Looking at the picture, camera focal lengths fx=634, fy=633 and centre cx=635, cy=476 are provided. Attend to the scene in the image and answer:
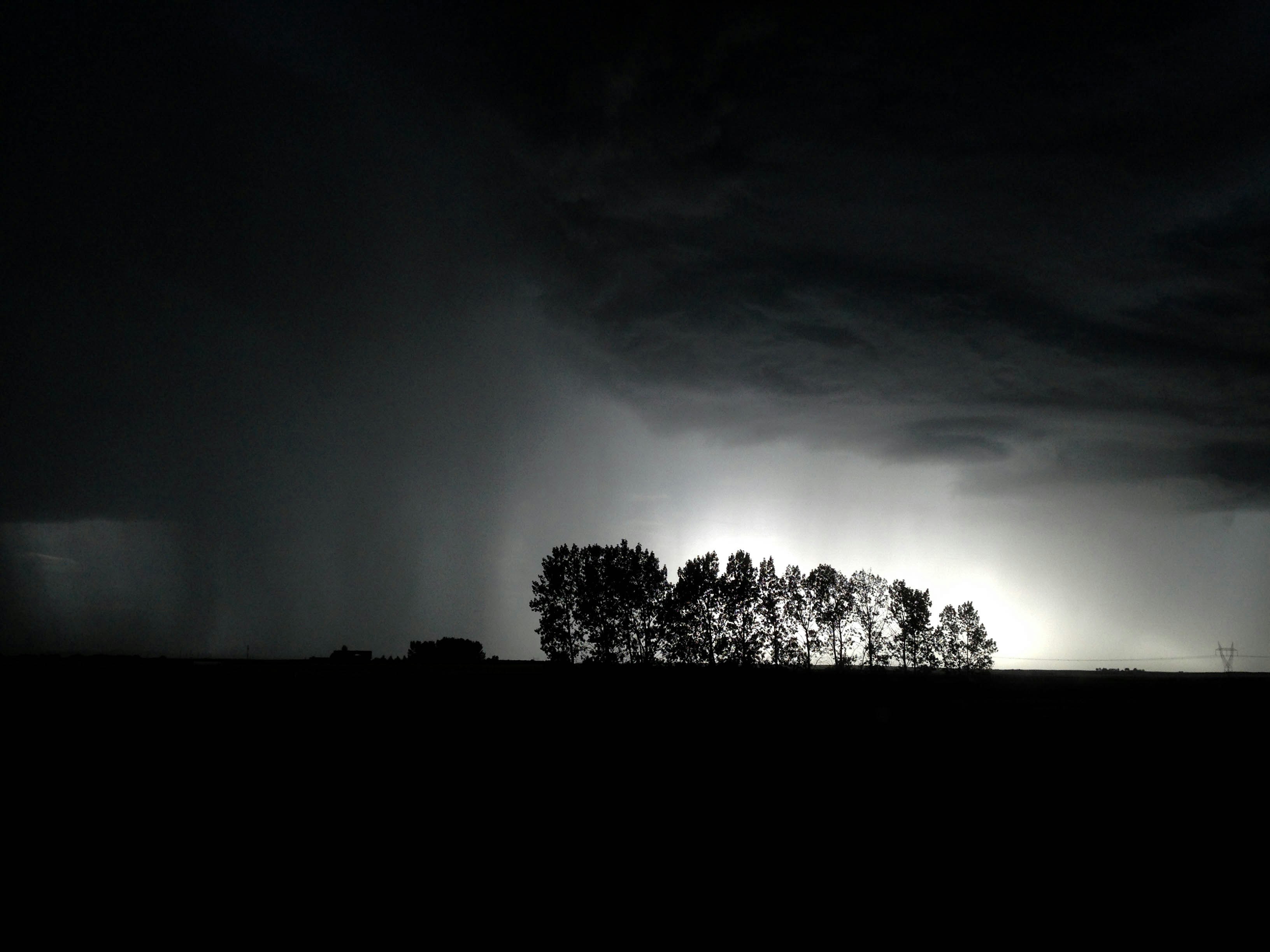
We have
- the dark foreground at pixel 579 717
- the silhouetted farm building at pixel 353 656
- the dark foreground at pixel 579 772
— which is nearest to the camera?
the dark foreground at pixel 579 772

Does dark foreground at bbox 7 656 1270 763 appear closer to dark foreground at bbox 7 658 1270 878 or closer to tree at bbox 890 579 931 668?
dark foreground at bbox 7 658 1270 878

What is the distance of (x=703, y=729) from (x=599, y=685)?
590 centimetres

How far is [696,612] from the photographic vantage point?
3794 inches

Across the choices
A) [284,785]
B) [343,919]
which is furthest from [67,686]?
[343,919]

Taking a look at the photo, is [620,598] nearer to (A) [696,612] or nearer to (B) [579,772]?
(A) [696,612]

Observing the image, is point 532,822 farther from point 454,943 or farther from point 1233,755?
point 1233,755

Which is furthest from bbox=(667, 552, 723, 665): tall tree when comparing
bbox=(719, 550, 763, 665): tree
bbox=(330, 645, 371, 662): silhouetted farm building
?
bbox=(330, 645, 371, 662): silhouetted farm building

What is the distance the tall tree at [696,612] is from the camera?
94.6 m

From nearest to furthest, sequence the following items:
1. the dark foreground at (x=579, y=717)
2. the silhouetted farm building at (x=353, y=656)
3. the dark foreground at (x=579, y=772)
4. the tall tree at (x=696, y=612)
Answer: the dark foreground at (x=579, y=772), the dark foreground at (x=579, y=717), the silhouetted farm building at (x=353, y=656), the tall tree at (x=696, y=612)

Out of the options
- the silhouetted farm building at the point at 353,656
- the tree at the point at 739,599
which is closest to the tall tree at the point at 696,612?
the tree at the point at 739,599

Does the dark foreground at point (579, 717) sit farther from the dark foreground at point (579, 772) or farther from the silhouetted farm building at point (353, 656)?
the silhouetted farm building at point (353, 656)

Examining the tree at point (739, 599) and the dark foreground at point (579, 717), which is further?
the tree at point (739, 599)

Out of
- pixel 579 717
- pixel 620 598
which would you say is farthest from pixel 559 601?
pixel 579 717

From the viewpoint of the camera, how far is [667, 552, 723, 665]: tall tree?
94.6 m
